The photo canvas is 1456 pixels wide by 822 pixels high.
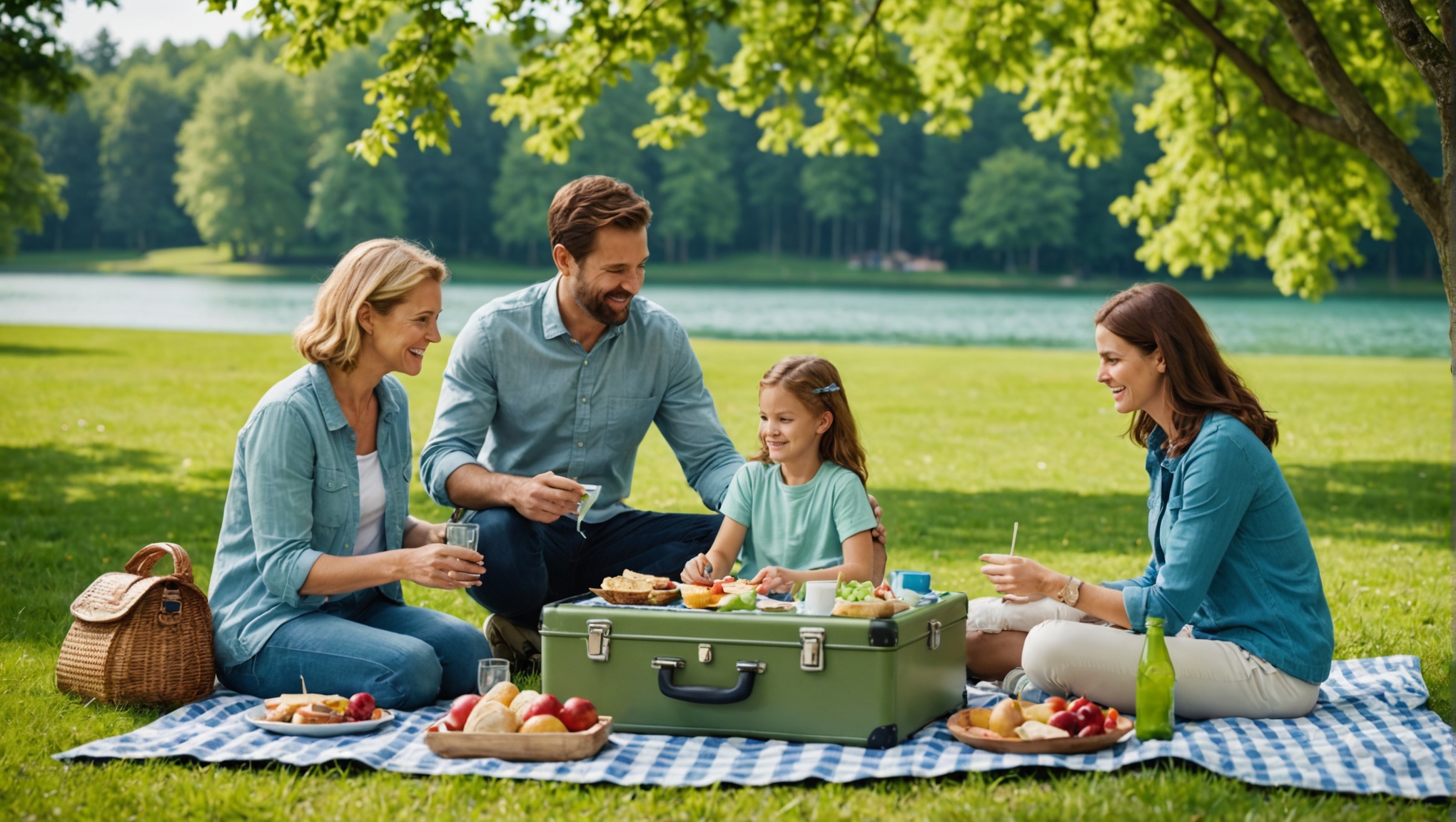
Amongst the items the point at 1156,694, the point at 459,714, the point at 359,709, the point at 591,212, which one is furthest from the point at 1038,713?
the point at 591,212

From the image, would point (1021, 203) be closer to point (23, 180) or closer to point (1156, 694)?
point (23, 180)

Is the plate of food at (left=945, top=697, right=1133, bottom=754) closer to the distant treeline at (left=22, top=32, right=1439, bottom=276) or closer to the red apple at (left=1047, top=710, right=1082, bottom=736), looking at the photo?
the red apple at (left=1047, top=710, right=1082, bottom=736)

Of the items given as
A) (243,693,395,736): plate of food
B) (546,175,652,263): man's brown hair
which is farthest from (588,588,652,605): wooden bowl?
(546,175,652,263): man's brown hair

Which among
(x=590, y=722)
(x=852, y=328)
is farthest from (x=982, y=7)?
(x=852, y=328)

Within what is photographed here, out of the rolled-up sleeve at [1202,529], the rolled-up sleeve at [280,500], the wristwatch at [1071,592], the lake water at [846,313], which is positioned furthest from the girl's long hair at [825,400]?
the lake water at [846,313]

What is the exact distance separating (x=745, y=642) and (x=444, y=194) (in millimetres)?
85090

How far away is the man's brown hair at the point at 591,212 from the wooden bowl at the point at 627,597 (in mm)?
1569

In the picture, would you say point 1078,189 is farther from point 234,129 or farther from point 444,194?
point 234,129

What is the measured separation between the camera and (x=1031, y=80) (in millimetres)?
14047

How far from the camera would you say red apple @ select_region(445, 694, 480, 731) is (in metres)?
4.07

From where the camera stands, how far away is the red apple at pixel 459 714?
4.07 meters

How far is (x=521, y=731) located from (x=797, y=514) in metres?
1.55

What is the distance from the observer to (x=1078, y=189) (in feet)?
273

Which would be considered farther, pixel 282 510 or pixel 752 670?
pixel 282 510
